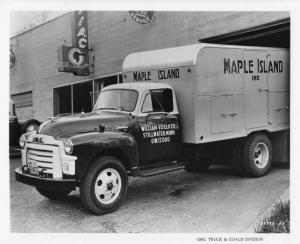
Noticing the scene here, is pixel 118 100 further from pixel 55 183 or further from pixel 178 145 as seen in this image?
pixel 55 183

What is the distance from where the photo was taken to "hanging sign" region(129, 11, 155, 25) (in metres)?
11.3

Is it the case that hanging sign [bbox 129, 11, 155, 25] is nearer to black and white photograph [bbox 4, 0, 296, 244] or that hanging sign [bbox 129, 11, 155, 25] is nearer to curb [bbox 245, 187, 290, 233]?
black and white photograph [bbox 4, 0, 296, 244]

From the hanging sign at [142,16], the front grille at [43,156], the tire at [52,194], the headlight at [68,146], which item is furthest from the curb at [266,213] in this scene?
the hanging sign at [142,16]

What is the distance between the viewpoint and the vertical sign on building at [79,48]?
1335 centimetres

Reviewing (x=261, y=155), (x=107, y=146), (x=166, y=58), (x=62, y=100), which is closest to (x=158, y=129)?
(x=107, y=146)

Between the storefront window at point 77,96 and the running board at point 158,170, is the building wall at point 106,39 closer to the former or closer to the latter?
the storefront window at point 77,96

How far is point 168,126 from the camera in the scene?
22.9ft

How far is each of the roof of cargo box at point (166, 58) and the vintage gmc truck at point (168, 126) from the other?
20mm

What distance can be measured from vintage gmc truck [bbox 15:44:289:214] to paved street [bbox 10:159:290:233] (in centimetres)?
31

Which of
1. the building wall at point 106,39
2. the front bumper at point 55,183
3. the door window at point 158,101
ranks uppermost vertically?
the building wall at point 106,39

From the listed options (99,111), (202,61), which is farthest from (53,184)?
(202,61)

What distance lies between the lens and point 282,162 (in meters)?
9.12

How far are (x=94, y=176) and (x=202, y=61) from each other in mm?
2968
